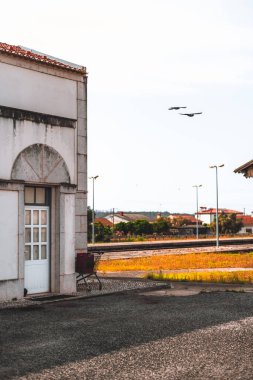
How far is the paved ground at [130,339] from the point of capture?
6.55 m

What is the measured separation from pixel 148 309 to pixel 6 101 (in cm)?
545

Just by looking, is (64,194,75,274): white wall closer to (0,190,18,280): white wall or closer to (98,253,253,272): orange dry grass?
(0,190,18,280): white wall

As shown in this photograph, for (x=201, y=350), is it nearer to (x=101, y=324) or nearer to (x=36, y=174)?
(x=101, y=324)

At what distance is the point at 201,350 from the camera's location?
24.6ft

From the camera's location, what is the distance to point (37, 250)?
43.1 ft

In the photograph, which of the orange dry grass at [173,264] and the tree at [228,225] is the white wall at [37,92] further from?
the tree at [228,225]

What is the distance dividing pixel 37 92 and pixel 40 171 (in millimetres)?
1857

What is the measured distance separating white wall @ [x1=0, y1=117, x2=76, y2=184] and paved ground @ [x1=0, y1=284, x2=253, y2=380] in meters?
3.21

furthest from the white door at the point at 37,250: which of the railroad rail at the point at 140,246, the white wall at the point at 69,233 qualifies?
the railroad rail at the point at 140,246

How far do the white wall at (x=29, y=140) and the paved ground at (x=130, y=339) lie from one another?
321 cm

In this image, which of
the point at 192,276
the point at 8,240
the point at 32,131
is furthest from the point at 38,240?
the point at 192,276

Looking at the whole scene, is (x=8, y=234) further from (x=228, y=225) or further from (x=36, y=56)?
(x=228, y=225)

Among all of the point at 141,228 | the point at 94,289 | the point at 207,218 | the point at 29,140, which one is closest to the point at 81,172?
the point at 29,140

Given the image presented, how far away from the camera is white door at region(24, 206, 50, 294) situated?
12.9 meters
